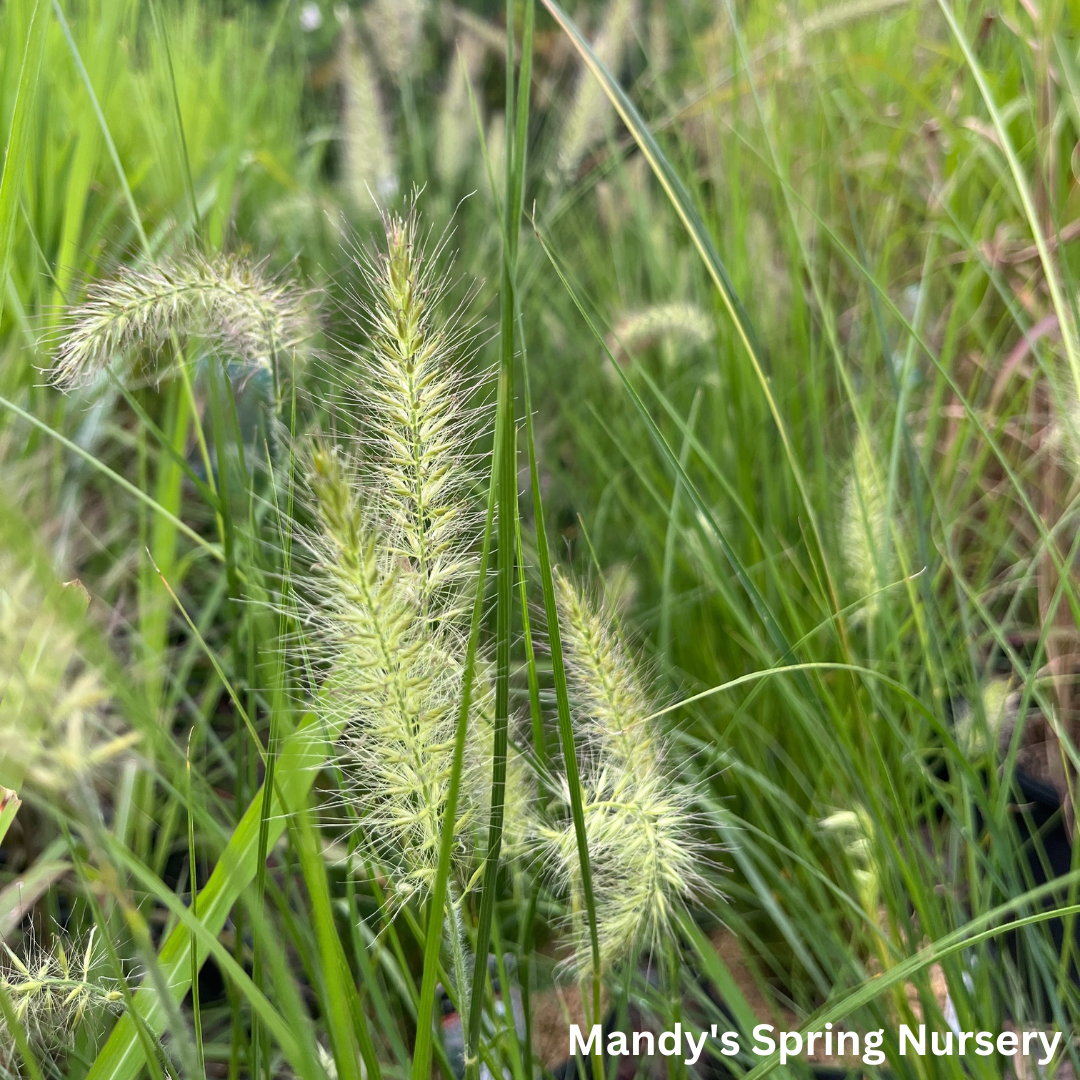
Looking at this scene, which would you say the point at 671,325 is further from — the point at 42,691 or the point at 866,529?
the point at 42,691

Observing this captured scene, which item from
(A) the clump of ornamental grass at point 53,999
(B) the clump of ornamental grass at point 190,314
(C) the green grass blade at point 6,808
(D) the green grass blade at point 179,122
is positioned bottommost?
(A) the clump of ornamental grass at point 53,999

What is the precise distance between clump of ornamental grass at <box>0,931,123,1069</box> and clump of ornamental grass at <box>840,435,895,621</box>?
1.87 ft

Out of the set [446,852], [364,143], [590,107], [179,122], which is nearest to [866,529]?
[446,852]

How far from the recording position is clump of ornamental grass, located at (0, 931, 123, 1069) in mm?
426

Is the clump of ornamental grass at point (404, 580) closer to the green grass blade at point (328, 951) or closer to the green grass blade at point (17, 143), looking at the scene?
the green grass blade at point (328, 951)

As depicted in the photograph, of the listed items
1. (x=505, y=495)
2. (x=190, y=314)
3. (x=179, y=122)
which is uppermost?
(x=179, y=122)

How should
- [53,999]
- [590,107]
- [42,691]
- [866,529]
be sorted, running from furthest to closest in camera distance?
1. [590,107]
2. [866,529]
3. [53,999]
4. [42,691]

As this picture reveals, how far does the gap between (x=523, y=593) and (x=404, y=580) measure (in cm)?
6

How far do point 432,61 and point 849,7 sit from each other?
2071 mm

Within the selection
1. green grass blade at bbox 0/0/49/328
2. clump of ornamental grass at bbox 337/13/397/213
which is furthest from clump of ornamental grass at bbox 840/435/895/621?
clump of ornamental grass at bbox 337/13/397/213

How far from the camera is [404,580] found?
0.38 m

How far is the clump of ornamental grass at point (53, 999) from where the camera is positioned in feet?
1.40

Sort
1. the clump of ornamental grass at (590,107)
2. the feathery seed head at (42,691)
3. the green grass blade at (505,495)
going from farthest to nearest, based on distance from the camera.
→ the clump of ornamental grass at (590,107) → the green grass blade at (505,495) → the feathery seed head at (42,691)

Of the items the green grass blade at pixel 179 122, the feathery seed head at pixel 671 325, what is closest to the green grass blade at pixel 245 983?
the green grass blade at pixel 179 122
